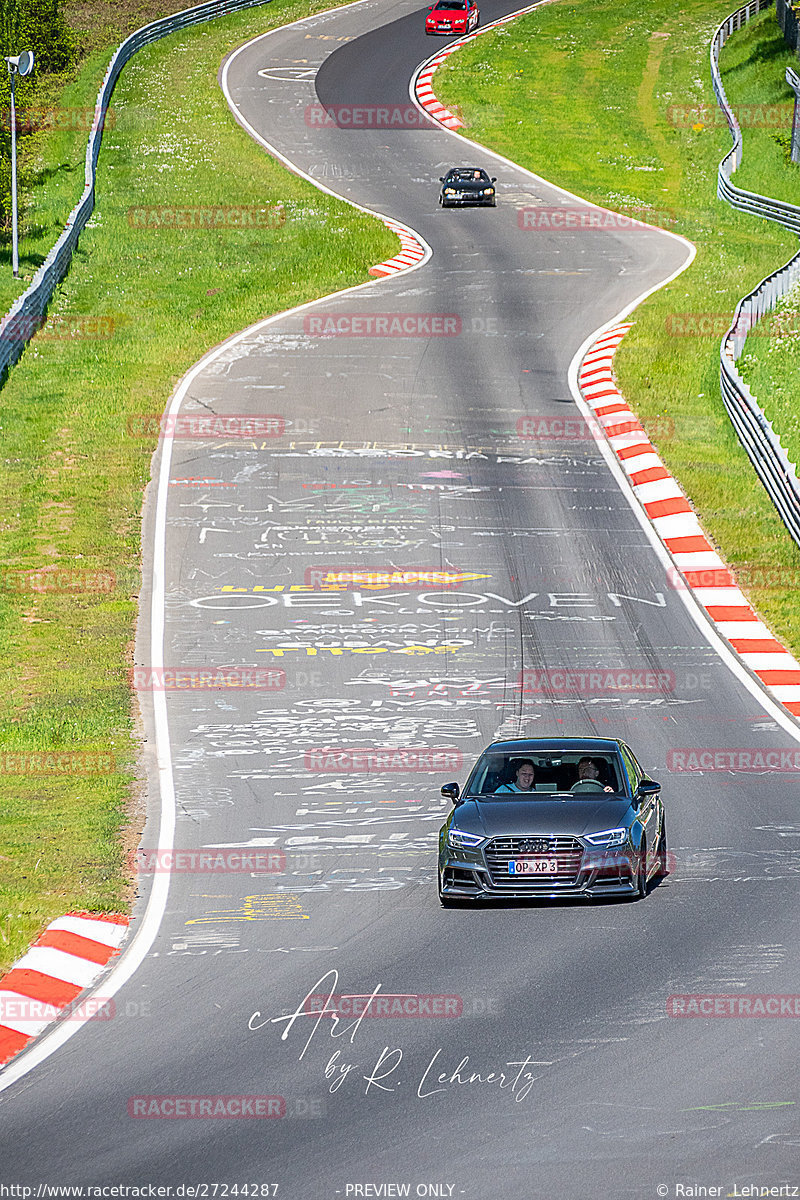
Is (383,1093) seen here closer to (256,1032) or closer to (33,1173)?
(256,1032)

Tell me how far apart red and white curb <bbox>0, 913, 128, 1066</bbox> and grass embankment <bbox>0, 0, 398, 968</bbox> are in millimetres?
245

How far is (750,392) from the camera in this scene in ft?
106

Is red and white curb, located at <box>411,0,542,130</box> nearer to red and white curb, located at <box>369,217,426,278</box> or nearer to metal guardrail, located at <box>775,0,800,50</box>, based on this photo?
metal guardrail, located at <box>775,0,800,50</box>

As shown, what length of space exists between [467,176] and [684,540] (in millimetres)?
27755

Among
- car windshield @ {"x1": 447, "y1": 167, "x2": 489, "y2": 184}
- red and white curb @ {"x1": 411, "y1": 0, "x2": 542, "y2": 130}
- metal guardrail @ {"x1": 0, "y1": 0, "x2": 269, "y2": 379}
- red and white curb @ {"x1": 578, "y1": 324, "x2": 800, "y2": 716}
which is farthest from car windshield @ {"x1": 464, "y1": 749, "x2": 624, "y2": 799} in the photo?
red and white curb @ {"x1": 411, "y1": 0, "x2": 542, "y2": 130}

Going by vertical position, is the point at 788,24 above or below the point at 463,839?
below

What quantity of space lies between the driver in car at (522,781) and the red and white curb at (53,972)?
136 inches

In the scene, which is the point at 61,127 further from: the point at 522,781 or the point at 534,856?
the point at 534,856

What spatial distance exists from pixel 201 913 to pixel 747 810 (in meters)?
5.45

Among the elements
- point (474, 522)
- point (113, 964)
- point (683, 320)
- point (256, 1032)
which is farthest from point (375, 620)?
point (683, 320)

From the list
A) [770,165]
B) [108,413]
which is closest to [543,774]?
[108,413]

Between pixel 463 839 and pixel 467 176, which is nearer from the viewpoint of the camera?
pixel 463 839

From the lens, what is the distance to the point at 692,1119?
9.15 metres

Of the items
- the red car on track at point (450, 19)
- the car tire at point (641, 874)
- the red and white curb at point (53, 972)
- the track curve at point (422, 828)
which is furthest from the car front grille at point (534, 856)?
the red car on track at point (450, 19)
